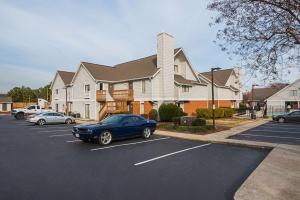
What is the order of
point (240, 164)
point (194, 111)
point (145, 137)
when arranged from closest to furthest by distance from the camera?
point (240, 164) → point (145, 137) → point (194, 111)

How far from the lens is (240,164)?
29.4ft

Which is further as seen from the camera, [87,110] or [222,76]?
[222,76]

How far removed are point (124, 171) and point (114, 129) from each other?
540 centimetres

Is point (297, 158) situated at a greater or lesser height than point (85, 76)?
lesser

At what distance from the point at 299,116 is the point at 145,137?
2029cm

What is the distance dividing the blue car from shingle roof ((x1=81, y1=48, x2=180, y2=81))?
13756 mm

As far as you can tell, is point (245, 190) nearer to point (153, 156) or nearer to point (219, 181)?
point (219, 181)

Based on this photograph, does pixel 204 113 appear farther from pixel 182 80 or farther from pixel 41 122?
pixel 41 122

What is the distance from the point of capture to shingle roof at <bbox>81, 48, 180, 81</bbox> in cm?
3003

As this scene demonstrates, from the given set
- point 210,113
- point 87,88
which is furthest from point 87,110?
point 210,113

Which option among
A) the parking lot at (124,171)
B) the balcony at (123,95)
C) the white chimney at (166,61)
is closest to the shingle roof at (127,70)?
the white chimney at (166,61)

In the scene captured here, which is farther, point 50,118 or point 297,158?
point 50,118

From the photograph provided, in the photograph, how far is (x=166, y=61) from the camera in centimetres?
2909

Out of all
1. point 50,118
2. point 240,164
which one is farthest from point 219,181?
point 50,118
